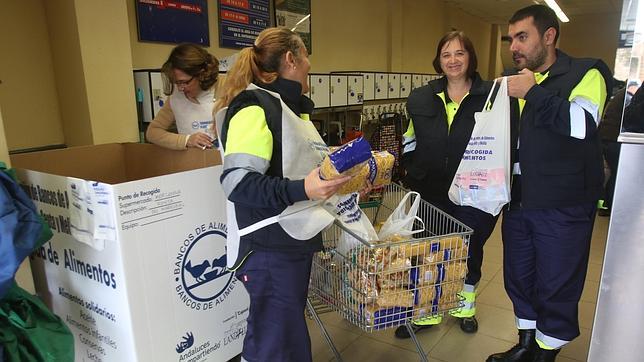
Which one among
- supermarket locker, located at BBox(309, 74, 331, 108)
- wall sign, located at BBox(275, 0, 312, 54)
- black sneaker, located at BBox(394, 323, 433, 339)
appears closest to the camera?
black sneaker, located at BBox(394, 323, 433, 339)

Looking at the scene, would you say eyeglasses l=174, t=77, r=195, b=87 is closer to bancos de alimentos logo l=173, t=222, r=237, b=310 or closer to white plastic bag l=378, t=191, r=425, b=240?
bancos de alimentos logo l=173, t=222, r=237, b=310

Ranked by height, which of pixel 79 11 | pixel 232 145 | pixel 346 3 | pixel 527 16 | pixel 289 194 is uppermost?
pixel 346 3

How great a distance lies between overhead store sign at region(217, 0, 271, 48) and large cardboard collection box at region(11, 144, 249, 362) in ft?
8.93

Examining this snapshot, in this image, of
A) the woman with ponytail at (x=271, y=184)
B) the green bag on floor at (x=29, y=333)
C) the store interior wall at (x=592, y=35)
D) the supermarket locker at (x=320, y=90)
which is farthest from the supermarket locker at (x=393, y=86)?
the store interior wall at (x=592, y=35)

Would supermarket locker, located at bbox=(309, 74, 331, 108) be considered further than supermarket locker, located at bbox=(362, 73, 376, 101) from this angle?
No

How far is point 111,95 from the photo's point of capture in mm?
3047

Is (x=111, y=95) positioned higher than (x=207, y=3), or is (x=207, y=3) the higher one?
(x=207, y=3)

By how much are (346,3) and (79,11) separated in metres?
3.95

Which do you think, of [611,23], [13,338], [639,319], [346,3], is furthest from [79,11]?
[611,23]

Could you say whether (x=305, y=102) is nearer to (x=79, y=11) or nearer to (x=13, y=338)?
(x=13, y=338)

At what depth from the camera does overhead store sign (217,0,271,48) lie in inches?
163

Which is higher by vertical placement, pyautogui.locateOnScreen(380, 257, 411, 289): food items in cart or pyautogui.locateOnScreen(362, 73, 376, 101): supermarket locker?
pyautogui.locateOnScreen(362, 73, 376, 101): supermarket locker

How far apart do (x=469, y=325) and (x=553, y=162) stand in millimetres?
1082

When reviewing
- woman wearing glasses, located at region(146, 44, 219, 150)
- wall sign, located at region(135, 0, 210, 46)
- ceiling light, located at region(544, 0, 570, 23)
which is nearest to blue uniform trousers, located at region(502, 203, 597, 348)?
woman wearing glasses, located at region(146, 44, 219, 150)
